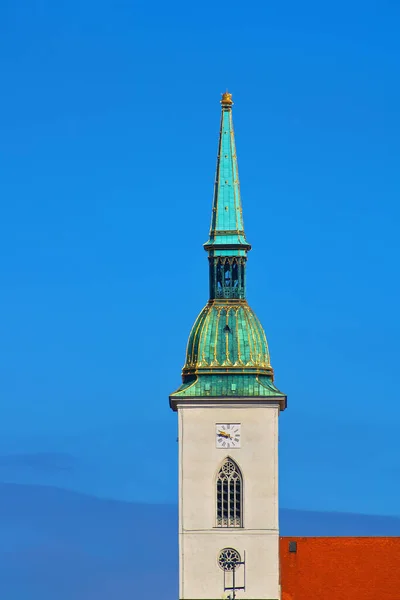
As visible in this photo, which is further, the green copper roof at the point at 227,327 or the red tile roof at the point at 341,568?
the red tile roof at the point at 341,568

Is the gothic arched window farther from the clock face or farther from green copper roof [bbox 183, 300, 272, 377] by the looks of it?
green copper roof [bbox 183, 300, 272, 377]

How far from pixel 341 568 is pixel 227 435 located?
8.39 meters

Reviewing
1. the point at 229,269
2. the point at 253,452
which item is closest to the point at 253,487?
the point at 253,452

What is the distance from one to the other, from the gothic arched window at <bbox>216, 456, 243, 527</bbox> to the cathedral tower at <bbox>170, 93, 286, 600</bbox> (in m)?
0.05

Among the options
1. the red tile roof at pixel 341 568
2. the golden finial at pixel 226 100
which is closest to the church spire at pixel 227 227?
the golden finial at pixel 226 100

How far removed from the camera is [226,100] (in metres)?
116

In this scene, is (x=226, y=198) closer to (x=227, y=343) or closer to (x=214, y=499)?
(x=227, y=343)

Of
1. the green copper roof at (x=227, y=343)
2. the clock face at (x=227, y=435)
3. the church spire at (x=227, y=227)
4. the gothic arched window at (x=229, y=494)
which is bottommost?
the gothic arched window at (x=229, y=494)

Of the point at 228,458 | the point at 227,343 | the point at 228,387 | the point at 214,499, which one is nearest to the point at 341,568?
the point at 214,499

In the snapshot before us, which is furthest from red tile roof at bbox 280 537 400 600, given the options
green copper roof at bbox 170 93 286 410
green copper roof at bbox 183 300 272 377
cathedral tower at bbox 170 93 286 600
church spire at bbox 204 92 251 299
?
church spire at bbox 204 92 251 299

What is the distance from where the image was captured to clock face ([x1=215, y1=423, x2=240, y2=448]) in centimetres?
11269

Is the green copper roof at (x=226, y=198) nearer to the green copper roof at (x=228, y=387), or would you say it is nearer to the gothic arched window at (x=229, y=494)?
the green copper roof at (x=228, y=387)

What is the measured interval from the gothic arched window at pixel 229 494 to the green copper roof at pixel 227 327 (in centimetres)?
338

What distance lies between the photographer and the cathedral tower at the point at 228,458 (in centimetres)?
11188
